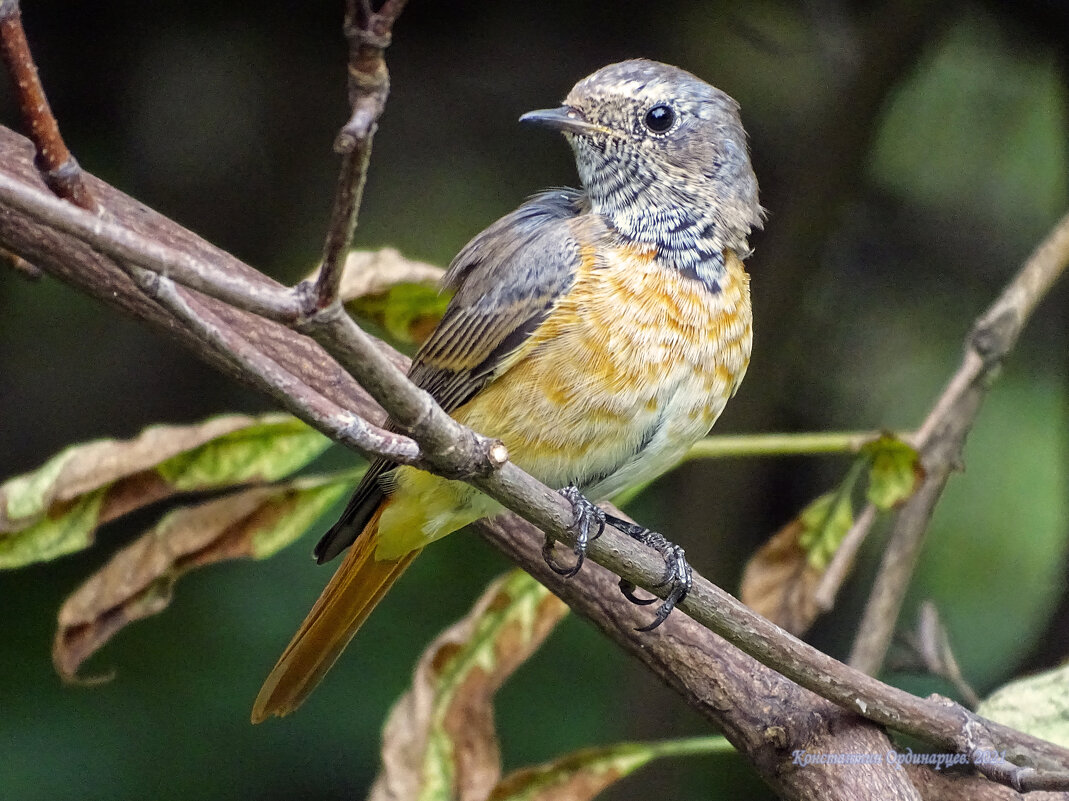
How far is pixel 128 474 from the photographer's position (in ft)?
7.24

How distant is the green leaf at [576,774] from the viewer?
2.40 m

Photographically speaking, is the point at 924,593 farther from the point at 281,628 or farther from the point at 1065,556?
the point at 281,628

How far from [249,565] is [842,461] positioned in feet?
5.83

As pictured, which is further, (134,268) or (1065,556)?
(1065,556)

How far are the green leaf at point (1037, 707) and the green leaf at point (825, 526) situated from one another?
0.44 meters

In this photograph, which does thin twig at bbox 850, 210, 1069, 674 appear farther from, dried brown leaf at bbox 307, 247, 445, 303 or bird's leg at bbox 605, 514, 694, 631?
dried brown leaf at bbox 307, 247, 445, 303

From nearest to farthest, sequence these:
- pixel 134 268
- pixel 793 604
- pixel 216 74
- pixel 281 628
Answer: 1. pixel 134 268
2. pixel 793 604
3. pixel 281 628
4. pixel 216 74

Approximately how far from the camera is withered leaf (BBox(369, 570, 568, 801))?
235cm

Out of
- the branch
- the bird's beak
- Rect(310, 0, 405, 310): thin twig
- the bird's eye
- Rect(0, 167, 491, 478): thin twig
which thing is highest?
the bird's eye

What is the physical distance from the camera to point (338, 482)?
240cm

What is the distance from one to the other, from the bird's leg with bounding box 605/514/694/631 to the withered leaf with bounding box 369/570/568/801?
13.0 inches

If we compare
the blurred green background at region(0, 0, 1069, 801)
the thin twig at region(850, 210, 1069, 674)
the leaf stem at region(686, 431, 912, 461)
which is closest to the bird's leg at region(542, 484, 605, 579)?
the leaf stem at region(686, 431, 912, 461)

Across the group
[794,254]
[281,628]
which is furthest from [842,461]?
[281,628]

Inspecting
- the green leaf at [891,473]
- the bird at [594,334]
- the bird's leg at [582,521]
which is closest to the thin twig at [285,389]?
the bird's leg at [582,521]
